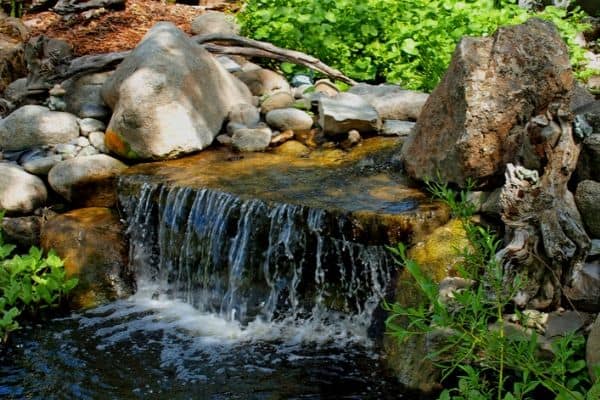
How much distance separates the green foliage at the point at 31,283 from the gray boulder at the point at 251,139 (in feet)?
6.41

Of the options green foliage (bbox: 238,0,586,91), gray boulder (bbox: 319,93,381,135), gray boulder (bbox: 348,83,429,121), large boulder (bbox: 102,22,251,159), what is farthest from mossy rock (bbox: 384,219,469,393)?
green foliage (bbox: 238,0,586,91)

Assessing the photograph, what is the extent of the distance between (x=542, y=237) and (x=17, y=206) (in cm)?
450

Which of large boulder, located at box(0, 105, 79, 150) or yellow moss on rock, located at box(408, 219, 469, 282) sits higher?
yellow moss on rock, located at box(408, 219, 469, 282)

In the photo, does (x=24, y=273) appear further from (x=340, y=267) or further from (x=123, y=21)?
(x=123, y=21)

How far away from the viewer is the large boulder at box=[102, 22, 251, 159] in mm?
6383

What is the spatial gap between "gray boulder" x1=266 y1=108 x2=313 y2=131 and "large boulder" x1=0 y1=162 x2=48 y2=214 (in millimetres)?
2241

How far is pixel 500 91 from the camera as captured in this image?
15.9 feet

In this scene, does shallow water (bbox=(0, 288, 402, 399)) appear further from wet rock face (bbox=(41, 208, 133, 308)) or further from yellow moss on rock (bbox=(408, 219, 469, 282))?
yellow moss on rock (bbox=(408, 219, 469, 282))

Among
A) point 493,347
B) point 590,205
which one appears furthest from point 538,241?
point 493,347

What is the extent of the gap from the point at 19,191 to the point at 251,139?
2.13 metres

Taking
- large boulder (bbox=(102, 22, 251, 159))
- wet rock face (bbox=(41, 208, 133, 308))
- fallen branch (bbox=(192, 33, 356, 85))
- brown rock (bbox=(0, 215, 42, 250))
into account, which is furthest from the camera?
fallen branch (bbox=(192, 33, 356, 85))

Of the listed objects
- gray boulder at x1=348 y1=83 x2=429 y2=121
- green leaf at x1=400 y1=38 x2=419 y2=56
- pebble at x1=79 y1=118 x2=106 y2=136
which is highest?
green leaf at x1=400 y1=38 x2=419 y2=56

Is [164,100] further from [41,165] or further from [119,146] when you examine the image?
[41,165]

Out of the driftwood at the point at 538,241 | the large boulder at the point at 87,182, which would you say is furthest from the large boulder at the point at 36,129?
the driftwood at the point at 538,241
